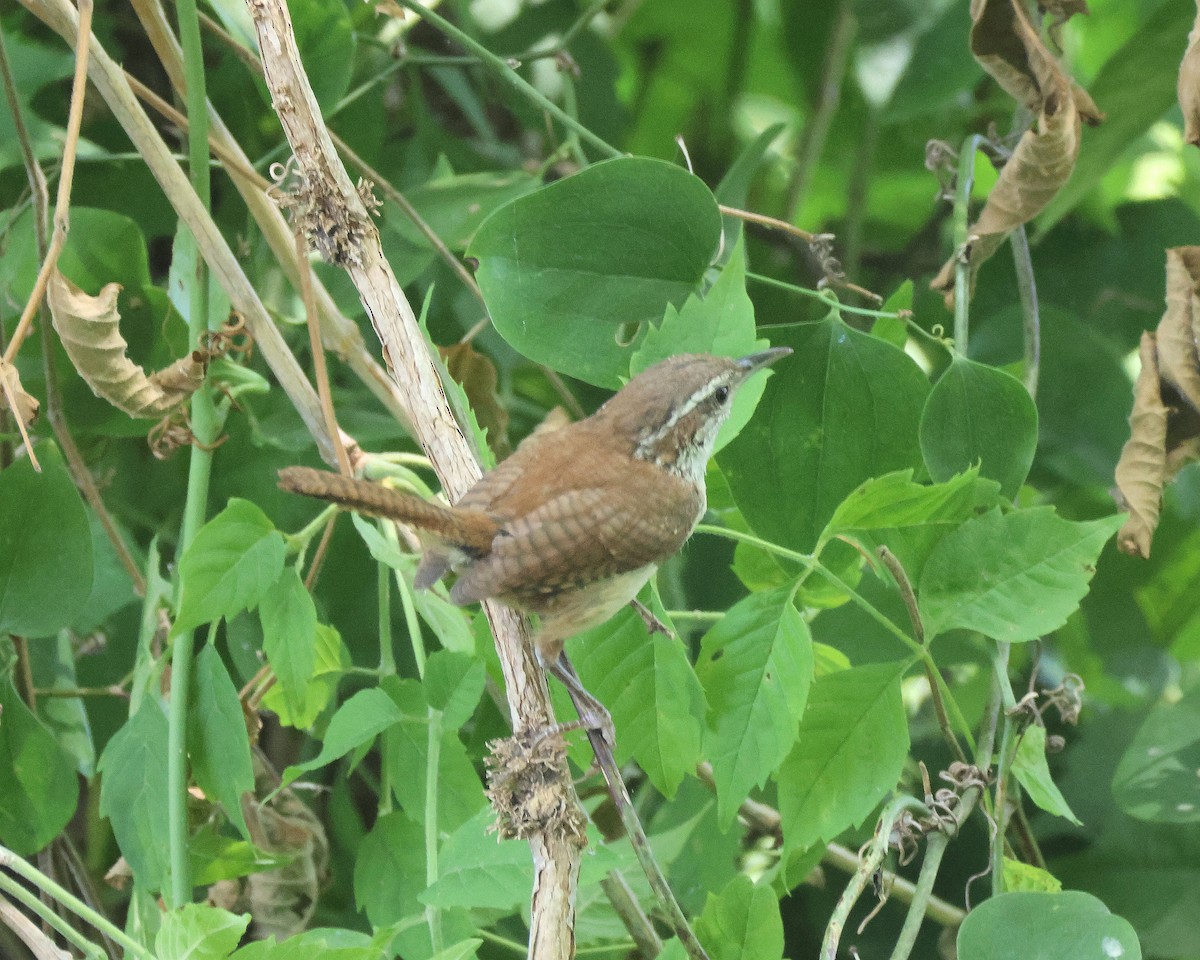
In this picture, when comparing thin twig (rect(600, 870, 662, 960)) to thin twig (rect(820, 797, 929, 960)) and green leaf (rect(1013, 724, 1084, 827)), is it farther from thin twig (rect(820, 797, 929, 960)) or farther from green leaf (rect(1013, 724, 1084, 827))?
green leaf (rect(1013, 724, 1084, 827))

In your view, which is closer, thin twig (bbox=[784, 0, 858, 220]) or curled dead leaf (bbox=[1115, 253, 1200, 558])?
curled dead leaf (bbox=[1115, 253, 1200, 558])

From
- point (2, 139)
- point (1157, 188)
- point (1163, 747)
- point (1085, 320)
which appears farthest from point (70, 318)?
point (1157, 188)

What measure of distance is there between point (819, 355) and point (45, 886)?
94 cm

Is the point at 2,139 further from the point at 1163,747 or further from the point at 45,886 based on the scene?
the point at 1163,747

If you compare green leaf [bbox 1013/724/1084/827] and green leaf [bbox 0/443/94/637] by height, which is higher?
green leaf [bbox 0/443/94/637]

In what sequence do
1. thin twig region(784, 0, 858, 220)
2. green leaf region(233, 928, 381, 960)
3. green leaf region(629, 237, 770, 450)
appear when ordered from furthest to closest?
thin twig region(784, 0, 858, 220)
green leaf region(629, 237, 770, 450)
green leaf region(233, 928, 381, 960)

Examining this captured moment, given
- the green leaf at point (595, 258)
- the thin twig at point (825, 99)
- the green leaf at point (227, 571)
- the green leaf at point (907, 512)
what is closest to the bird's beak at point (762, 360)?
the green leaf at point (595, 258)

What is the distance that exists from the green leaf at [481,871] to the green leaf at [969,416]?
594 millimetres

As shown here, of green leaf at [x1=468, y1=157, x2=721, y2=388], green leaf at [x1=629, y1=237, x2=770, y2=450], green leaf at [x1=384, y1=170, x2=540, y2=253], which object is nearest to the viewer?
green leaf at [x1=629, y1=237, x2=770, y2=450]

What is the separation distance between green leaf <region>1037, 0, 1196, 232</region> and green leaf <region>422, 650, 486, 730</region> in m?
1.17

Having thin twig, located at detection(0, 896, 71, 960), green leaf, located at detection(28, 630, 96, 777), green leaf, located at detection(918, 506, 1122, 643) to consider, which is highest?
green leaf, located at detection(918, 506, 1122, 643)

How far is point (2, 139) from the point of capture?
6.16ft

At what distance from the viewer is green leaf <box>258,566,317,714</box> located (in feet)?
4.25

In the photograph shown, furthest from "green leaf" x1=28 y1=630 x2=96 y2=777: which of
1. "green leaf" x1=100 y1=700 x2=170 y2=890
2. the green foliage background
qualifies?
"green leaf" x1=100 y1=700 x2=170 y2=890
